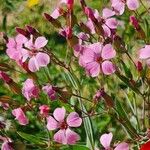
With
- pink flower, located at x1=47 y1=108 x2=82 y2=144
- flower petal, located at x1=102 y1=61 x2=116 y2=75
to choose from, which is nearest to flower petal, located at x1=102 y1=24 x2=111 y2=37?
flower petal, located at x1=102 y1=61 x2=116 y2=75

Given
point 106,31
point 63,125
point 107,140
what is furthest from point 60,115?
point 106,31

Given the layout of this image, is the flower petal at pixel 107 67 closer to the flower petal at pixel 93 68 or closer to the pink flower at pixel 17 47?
the flower petal at pixel 93 68

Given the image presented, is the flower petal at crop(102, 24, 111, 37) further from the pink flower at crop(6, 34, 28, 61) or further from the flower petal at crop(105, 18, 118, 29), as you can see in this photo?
the pink flower at crop(6, 34, 28, 61)

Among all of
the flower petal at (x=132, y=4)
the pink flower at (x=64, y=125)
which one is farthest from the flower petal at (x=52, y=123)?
the flower petal at (x=132, y=4)

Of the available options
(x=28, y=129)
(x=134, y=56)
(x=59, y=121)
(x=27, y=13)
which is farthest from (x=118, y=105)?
(x=27, y=13)

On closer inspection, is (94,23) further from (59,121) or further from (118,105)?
(118,105)

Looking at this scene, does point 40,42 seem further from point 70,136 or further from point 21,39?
point 70,136
